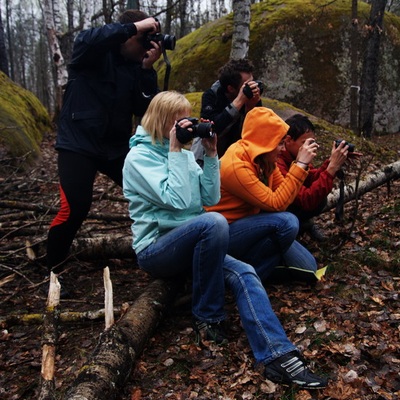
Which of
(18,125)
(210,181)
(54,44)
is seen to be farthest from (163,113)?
(54,44)

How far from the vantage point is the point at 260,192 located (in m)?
3.16

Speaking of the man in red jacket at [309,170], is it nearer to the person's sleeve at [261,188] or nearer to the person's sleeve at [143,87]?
the person's sleeve at [261,188]

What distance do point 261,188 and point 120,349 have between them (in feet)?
4.93

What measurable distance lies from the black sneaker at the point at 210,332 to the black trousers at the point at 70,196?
128 centimetres

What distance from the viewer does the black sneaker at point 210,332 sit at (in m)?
2.82

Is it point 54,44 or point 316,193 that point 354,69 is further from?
point 54,44

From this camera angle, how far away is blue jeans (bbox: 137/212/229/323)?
278 cm

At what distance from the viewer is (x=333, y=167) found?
137 inches

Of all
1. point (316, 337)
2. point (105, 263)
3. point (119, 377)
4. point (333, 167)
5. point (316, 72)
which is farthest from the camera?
point (316, 72)

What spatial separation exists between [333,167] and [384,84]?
1031 centimetres

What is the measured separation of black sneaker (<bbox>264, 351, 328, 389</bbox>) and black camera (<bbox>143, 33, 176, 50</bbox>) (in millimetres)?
2616

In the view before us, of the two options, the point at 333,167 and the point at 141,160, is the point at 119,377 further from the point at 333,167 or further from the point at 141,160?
the point at 333,167

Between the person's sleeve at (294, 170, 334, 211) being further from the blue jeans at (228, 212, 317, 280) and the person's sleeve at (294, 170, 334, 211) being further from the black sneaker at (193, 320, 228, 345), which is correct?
the black sneaker at (193, 320, 228, 345)

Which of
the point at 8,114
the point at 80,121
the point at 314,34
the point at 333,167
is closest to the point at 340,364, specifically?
the point at 333,167
